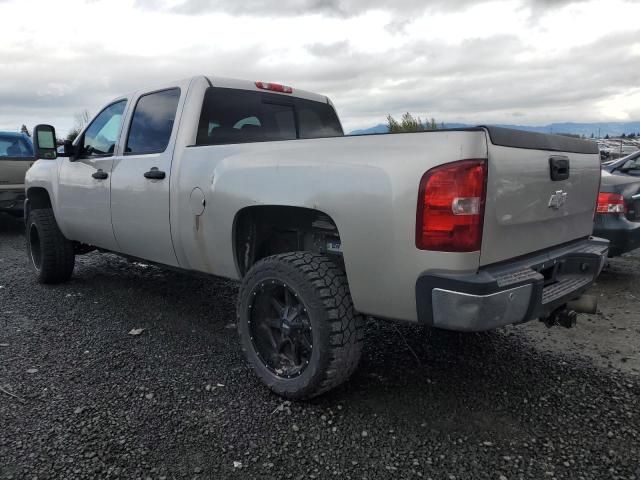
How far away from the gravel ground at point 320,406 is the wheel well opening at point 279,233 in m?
0.77

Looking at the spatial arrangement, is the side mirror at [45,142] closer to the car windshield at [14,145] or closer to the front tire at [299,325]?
the front tire at [299,325]

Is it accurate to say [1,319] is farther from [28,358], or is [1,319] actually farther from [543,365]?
[543,365]

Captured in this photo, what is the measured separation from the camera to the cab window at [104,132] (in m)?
4.44

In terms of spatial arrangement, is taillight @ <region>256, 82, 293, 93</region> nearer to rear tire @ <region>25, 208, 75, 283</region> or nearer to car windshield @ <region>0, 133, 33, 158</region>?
rear tire @ <region>25, 208, 75, 283</region>

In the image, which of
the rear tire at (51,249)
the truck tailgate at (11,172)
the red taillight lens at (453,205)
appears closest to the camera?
the red taillight lens at (453,205)

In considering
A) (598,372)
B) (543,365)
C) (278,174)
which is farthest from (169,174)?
(598,372)

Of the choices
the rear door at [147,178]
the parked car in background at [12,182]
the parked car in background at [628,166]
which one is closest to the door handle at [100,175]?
the rear door at [147,178]

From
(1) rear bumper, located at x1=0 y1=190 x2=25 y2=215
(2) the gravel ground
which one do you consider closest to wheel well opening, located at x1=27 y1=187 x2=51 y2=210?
(2) the gravel ground

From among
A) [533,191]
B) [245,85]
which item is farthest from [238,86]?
[533,191]

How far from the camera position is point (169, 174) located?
11.6 ft

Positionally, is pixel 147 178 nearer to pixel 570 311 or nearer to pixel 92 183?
pixel 92 183

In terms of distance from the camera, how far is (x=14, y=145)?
946 cm

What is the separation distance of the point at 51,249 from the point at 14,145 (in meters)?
5.38

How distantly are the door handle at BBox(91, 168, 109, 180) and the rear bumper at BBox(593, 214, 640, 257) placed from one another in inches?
173
